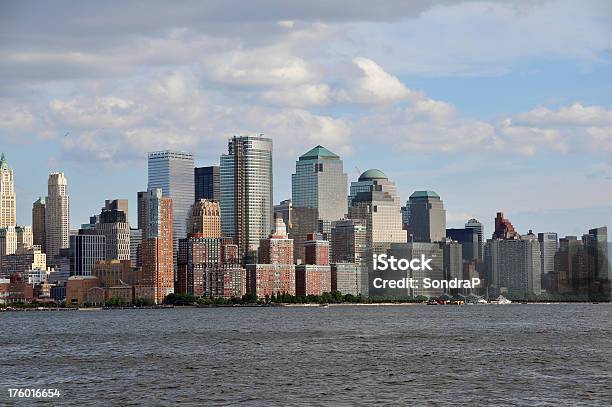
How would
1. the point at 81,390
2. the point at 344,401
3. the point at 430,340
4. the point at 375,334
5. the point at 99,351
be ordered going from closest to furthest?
the point at 344,401 → the point at 81,390 → the point at 99,351 → the point at 430,340 → the point at 375,334

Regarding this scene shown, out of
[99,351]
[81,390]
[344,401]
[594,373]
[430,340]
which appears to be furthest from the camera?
[430,340]

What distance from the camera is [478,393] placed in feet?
228

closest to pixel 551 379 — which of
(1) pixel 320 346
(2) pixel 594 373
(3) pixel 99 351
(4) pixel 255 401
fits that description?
(2) pixel 594 373

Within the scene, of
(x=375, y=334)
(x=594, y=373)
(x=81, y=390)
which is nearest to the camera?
(x=81, y=390)

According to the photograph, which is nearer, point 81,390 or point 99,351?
point 81,390

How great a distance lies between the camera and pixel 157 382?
77250mm

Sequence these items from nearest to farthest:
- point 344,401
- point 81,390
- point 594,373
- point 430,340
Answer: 1. point 344,401
2. point 81,390
3. point 594,373
4. point 430,340

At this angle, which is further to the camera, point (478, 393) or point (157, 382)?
point (157, 382)

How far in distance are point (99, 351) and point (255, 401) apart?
Answer: 146 ft

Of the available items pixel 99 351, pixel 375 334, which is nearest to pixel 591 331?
pixel 375 334

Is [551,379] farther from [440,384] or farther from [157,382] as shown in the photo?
[157,382]

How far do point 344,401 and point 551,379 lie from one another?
16461 millimetres

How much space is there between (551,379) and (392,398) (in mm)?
13309

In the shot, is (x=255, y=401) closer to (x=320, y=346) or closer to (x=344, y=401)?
(x=344, y=401)
